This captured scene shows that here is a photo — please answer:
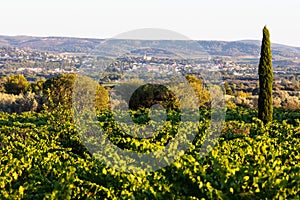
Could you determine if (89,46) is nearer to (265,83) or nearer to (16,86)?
(16,86)

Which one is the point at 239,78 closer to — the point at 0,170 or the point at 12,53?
the point at 12,53

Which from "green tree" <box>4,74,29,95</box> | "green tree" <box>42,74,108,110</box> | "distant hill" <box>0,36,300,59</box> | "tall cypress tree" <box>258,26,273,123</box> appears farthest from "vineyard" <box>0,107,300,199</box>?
"distant hill" <box>0,36,300,59</box>

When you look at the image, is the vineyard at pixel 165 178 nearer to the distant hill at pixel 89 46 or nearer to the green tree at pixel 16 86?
the green tree at pixel 16 86

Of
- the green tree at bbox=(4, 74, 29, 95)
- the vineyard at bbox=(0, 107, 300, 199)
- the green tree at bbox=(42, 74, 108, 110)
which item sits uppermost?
the vineyard at bbox=(0, 107, 300, 199)

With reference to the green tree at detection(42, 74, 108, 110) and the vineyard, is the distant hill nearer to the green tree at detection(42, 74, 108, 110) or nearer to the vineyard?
the green tree at detection(42, 74, 108, 110)

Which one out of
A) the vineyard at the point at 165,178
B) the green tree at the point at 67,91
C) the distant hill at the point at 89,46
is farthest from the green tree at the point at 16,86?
the distant hill at the point at 89,46
